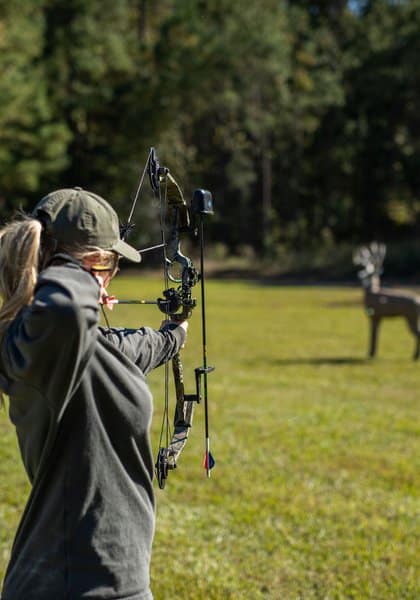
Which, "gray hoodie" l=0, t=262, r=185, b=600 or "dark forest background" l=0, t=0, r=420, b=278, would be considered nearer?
"gray hoodie" l=0, t=262, r=185, b=600

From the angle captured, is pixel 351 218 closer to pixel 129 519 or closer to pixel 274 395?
pixel 274 395

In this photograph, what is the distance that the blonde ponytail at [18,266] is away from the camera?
1.94 m

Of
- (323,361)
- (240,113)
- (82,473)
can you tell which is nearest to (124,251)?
(82,473)

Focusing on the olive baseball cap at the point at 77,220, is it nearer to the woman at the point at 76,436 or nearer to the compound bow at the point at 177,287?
the woman at the point at 76,436

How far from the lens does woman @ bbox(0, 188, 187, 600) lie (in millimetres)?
1961

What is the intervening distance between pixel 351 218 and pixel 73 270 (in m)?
43.8

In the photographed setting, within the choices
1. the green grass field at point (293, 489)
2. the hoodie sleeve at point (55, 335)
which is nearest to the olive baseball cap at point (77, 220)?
the hoodie sleeve at point (55, 335)

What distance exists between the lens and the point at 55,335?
1.79 m

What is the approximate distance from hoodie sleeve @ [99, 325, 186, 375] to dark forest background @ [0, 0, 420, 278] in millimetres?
29083

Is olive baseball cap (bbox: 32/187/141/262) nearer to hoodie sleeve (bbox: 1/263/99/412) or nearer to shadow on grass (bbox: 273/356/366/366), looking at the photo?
hoodie sleeve (bbox: 1/263/99/412)

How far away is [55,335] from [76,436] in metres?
0.33

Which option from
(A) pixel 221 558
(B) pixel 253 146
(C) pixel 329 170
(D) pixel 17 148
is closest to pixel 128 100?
(D) pixel 17 148

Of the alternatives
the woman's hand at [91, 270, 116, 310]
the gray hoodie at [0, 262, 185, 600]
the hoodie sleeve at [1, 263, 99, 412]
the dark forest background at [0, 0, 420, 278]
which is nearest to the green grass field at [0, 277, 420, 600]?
the gray hoodie at [0, 262, 185, 600]

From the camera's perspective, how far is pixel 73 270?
191cm
